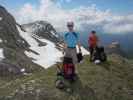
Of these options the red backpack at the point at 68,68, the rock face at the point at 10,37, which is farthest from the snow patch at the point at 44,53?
the red backpack at the point at 68,68

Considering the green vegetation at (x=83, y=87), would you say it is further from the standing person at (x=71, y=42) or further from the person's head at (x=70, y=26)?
the person's head at (x=70, y=26)

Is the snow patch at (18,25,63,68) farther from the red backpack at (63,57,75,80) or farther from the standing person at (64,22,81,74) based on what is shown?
the standing person at (64,22,81,74)

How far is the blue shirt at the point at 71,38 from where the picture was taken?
80.7ft

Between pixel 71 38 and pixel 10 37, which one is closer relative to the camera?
pixel 71 38

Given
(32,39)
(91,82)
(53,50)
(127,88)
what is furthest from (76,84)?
(32,39)

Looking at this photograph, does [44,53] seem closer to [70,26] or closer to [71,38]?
[71,38]

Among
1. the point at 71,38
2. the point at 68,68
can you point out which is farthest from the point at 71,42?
the point at 68,68

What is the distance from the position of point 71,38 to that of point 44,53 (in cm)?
13836

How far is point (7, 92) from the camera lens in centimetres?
2512

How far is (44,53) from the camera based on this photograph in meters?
162

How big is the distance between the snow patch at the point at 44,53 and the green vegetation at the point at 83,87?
105m

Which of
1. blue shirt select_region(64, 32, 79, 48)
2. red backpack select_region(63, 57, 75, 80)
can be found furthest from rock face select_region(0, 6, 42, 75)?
blue shirt select_region(64, 32, 79, 48)

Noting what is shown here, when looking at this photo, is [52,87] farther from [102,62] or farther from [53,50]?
[53,50]

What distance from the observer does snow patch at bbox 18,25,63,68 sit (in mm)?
139962
